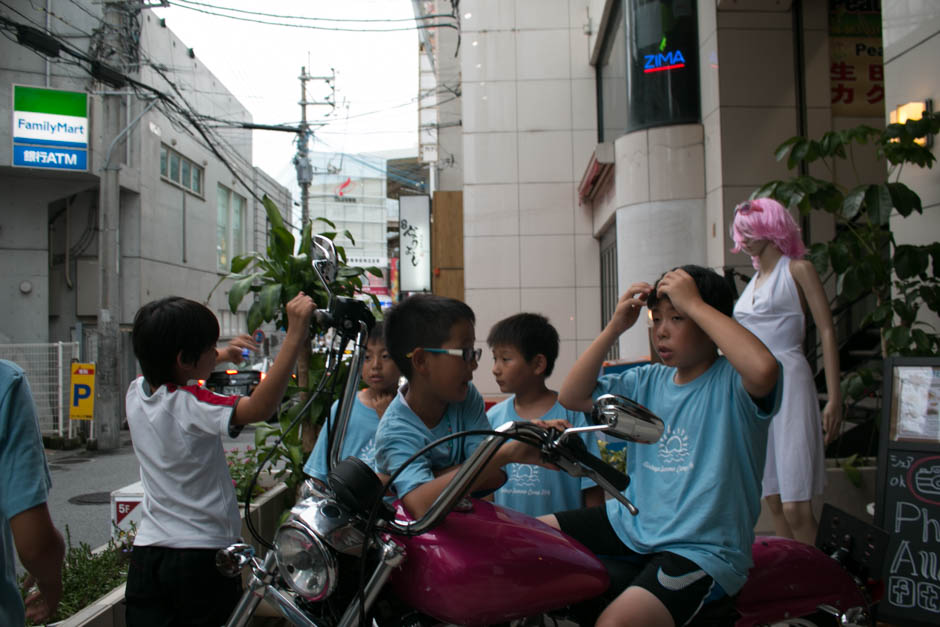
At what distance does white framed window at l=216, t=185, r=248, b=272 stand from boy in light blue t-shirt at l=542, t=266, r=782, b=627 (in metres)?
25.9

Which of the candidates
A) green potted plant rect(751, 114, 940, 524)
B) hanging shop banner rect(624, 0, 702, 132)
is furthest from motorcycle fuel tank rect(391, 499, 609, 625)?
hanging shop banner rect(624, 0, 702, 132)

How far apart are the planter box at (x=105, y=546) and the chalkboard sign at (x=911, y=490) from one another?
9.77ft

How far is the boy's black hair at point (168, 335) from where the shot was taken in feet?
7.26

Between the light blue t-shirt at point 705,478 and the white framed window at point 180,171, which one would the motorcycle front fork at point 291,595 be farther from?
the white framed window at point 180,171

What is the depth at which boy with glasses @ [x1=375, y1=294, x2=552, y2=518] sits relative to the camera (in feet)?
5.70

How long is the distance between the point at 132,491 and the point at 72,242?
15.3 meters

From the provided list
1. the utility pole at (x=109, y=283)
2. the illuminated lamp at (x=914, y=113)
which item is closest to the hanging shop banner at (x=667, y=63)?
the illuminated lamp at (x=914, y=113)

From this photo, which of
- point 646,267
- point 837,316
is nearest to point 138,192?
point 646,267

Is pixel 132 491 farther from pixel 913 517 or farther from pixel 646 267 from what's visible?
pixel 646 267

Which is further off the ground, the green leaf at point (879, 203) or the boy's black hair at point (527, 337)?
the green leaf at point (879, 203)

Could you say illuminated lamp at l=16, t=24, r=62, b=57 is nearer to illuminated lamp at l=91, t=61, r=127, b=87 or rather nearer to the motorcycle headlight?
illuminated lamp at l=91, t=61, r=127, b=87

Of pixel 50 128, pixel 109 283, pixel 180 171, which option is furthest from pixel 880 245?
pixel 180 171

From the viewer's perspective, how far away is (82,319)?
17.1m

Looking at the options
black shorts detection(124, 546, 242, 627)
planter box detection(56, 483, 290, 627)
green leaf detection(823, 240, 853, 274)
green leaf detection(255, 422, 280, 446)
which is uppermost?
green leaf detection(823, 240, 853, 274)
